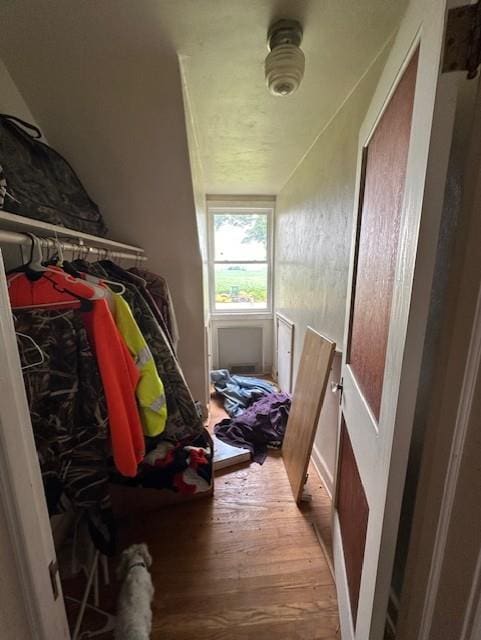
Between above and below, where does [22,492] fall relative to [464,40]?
A: below

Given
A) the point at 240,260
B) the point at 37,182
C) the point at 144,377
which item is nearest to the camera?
the point at 144,377

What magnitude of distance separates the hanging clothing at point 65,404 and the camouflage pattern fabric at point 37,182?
18.1 inches

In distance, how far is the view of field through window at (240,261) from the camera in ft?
11.4

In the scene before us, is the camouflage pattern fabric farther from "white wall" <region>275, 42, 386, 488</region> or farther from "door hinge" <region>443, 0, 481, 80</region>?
"white wall" <region>275, 42, 386, 488</region>

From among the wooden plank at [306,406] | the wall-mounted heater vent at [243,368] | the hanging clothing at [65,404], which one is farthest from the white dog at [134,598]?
the wall-mounted heater vent at [243,368]

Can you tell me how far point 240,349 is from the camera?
3.61m

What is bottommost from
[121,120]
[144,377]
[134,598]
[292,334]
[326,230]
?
[134,598]

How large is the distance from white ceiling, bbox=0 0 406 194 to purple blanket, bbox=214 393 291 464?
2207mm

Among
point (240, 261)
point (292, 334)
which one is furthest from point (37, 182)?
point (240, 261)

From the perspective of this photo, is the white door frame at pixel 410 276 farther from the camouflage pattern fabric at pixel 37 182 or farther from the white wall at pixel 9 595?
the camouflage pattern fabric at pixel 37 182

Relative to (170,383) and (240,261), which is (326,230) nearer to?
(170,383)

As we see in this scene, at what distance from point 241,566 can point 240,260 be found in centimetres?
301

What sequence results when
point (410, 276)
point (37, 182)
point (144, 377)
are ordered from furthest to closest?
point (37, 182) → point (144, 377) → point (410, 276)

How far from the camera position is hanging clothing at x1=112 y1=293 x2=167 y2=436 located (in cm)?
98
